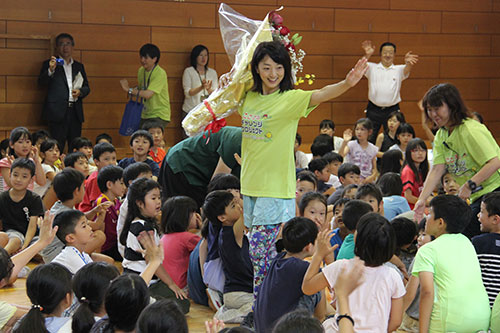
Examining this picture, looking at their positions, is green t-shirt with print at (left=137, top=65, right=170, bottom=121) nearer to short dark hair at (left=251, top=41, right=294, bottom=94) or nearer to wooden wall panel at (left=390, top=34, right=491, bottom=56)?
wooden wall panel at (left=390, top=34, right=491, bottom=56)

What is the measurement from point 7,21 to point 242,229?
613 centimetres

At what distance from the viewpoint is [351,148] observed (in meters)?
7.51

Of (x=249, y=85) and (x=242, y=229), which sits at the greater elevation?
(x=249, y=85)

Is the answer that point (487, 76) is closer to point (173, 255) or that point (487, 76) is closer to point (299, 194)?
point (299, 194)

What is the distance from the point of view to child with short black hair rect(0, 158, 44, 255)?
499cm

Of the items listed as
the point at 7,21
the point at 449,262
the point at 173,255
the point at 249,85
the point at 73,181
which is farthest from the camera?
the point at 7,21

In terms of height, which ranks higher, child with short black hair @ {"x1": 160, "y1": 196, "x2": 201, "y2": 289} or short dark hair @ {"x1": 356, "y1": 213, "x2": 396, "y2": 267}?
short dark hair @ {"x1": 356, "y1": 213, "x2": 396, "y2": 267}

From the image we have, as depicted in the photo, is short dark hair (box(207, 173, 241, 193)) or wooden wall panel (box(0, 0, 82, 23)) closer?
short dark hair (box(207, 173, 241, 193))

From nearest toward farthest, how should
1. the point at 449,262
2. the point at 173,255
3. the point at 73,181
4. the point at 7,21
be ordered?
1. the point at 449,262
2. the point at 173,255
3. the point at 73,181
4. the point at 7,21

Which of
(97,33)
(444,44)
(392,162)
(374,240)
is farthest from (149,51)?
(374,240)

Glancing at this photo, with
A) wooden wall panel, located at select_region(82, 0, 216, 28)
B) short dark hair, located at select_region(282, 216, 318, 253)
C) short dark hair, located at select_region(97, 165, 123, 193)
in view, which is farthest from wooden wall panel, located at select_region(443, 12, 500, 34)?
short dark hair, located at select_region(282, 216, 318, 253)

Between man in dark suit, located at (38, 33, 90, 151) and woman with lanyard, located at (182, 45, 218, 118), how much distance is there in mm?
1320

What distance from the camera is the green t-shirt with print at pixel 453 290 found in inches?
123

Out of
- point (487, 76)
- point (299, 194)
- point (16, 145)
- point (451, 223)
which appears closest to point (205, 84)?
point (16, 145)
